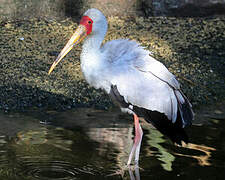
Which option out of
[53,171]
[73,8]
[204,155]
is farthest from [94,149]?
[73,8]

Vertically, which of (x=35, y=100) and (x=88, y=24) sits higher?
(x=88, y=24)

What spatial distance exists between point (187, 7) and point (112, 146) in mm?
3606

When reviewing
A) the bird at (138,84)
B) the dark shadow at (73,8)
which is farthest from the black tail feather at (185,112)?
the dark shadow at (73,8)

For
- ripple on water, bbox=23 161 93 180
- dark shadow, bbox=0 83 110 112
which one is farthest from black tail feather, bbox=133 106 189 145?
dark shadow, bbox=0 83 110 112

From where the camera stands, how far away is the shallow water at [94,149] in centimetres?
395

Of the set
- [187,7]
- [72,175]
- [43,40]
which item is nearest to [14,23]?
[43,40]

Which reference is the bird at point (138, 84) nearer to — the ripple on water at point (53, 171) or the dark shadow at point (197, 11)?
the ripple on water at point (53, 171)

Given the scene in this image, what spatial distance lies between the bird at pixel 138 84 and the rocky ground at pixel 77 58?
123cm

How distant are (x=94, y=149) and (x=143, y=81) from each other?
0.71m

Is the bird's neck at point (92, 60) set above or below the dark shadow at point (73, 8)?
below

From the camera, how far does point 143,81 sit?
4066 millimetres

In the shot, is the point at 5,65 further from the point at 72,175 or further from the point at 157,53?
the point at 72,175

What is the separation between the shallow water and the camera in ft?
13.0

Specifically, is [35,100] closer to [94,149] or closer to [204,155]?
[94,149]
